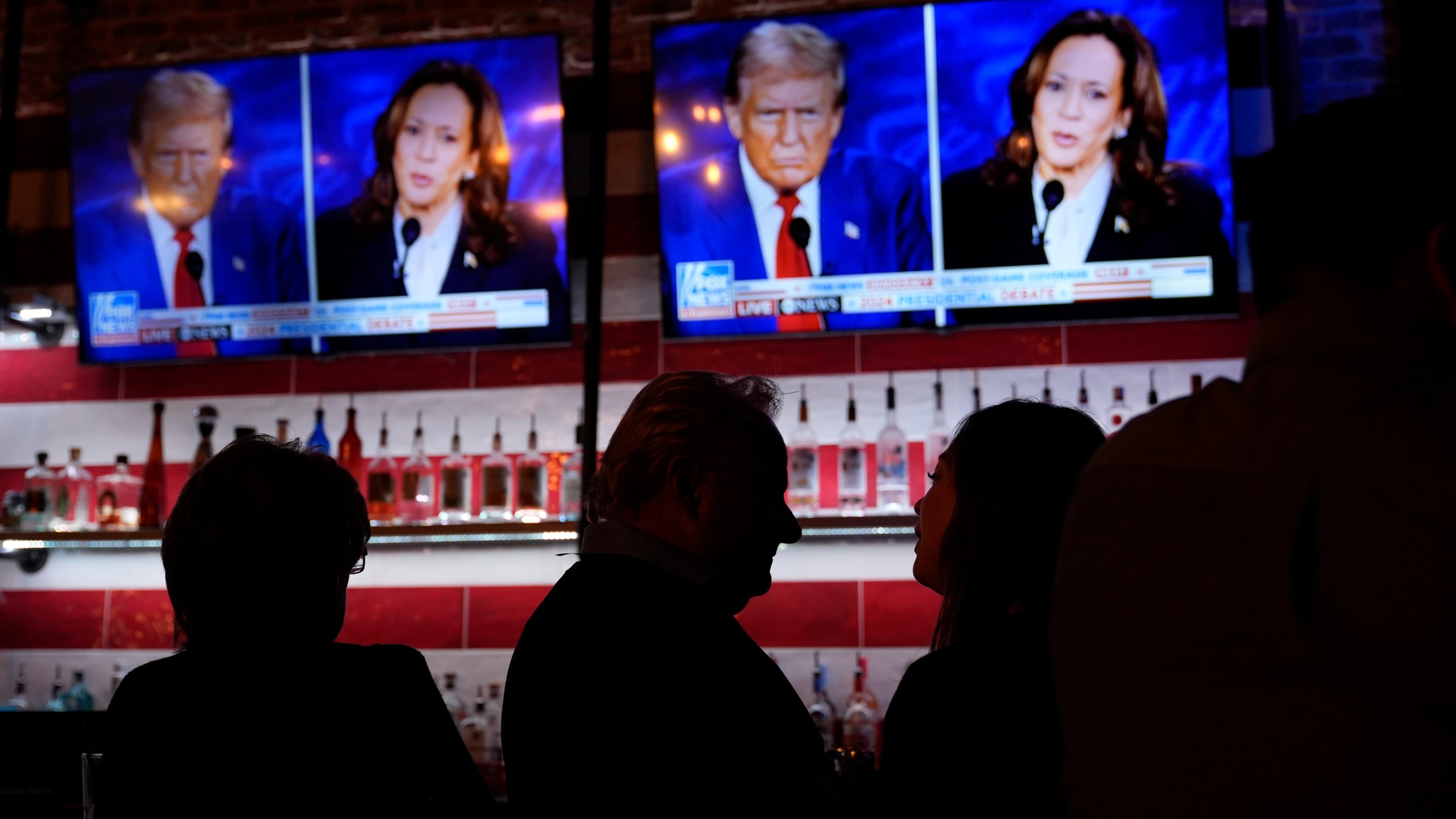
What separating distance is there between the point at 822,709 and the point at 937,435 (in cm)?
84

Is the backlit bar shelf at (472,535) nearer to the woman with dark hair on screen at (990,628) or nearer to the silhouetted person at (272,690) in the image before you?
the woman with dark hair on screen at (990,628)

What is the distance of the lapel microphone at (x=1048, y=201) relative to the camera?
10.9ft

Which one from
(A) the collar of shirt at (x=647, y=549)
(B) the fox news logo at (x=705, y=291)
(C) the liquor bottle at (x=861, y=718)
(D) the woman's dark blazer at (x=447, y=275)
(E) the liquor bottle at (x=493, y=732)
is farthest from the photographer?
(D) the woman's dark blazer at (x=447, y=275)

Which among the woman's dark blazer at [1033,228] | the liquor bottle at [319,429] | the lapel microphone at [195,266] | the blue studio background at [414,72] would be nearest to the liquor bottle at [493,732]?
the liquor bottle at [319,429]

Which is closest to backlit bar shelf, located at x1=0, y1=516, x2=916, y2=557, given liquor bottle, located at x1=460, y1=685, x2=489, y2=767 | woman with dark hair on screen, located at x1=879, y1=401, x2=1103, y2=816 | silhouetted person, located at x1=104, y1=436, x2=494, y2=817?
liquor bottle, located at x1=460, y1=685, x2=489, y2=767

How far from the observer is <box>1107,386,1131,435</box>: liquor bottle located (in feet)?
11.4

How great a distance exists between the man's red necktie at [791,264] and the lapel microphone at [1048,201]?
0.63 metres

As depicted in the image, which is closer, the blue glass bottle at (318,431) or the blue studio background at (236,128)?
the blue studio background at (236,128)

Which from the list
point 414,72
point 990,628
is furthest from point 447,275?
point 990,628

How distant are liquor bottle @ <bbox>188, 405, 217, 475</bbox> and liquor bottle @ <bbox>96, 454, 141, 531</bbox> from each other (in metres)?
0.21

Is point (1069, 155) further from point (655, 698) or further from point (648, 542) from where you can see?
point (655, 698)

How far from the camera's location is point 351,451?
12.8 ft

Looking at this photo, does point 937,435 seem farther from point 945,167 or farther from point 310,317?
point 310,317

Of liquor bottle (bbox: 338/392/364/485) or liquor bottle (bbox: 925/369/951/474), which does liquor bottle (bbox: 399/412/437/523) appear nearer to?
liquor bottle (bbox: 338/392/364/485)
